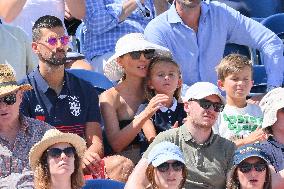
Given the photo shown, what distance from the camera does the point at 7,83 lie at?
5.46m

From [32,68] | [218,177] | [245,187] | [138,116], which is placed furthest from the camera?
[32,68]

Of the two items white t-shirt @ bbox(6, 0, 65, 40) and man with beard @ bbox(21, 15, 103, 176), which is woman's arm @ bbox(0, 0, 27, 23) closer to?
white t-shirt @ bbox(6, 0, 65, 40)

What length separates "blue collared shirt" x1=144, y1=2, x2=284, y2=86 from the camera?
7203mm

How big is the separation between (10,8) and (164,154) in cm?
257

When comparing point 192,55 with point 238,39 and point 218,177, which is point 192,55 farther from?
point 218,177

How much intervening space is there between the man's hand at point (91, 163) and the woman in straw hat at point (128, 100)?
0.43m

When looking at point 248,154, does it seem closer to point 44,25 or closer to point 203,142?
point 203,142

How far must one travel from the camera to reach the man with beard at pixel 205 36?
23.6ft

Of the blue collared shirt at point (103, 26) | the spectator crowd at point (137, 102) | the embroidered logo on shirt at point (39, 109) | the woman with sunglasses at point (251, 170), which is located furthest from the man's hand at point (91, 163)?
the blue collared shirt at point (103, 26)

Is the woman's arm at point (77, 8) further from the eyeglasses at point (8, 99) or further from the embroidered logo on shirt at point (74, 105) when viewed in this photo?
the eyeglasses at point (8, 99)

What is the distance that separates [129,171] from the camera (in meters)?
5.70

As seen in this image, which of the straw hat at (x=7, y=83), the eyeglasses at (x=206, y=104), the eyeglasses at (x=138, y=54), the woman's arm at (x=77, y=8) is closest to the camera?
the straw hat at (x=7, y=83)

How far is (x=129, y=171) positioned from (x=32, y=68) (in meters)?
1.53

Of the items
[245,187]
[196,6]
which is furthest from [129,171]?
[196,6]
